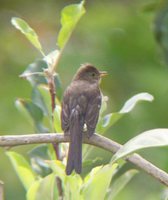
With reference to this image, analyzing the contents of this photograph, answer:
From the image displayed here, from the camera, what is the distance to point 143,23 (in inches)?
223

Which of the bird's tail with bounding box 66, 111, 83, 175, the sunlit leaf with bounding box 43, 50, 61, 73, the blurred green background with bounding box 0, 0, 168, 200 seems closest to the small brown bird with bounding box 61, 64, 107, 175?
the bird's tail with bounding box 66, 111, 83, 175

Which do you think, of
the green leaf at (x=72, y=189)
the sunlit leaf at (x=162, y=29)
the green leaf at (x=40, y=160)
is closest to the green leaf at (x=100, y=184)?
the green leaf at (x=72, y=189)

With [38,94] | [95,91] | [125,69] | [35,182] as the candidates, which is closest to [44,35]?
[125,69]

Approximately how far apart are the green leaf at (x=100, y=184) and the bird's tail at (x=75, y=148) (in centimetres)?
13

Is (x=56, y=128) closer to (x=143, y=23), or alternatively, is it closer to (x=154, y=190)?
(x=154, y=190)

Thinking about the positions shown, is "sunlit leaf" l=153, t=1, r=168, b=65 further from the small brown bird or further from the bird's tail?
the bird's tail

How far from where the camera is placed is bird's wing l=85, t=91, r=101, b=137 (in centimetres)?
372

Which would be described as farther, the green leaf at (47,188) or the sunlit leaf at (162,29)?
the sunlit leaf at (162,29)

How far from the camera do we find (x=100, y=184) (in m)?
3.01

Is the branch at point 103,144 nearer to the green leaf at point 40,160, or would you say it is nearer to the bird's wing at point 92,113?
the bird's wing at point 92,113

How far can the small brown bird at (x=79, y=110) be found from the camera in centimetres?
337

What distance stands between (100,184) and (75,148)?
0.44 m

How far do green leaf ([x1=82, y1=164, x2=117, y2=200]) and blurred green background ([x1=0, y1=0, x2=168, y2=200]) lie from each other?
1.83 metres

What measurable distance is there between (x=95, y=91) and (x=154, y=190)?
1091mm
